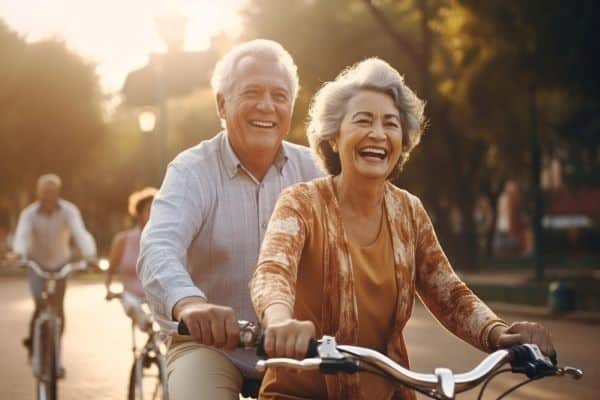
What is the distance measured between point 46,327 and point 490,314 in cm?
702

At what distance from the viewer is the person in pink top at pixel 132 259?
8.53m

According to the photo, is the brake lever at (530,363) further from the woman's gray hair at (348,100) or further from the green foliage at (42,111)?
the green foliage at (42,111)

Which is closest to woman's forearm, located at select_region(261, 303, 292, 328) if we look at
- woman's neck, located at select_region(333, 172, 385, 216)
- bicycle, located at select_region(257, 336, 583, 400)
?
bicycle, located at select_region(257, 336, 583, 400)

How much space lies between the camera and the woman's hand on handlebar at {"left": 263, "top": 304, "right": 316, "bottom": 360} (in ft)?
9.41

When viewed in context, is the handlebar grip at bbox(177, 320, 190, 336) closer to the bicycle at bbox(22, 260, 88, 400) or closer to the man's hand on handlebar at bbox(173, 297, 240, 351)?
the man's hand on handlebar at bbox(173, 297, 240, 351)

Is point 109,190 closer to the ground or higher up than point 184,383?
higher up

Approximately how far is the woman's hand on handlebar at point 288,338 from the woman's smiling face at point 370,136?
695mm

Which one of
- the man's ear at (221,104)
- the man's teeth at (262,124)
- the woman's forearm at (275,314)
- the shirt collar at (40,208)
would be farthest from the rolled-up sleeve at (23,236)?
the woman's forearm at (275,314)

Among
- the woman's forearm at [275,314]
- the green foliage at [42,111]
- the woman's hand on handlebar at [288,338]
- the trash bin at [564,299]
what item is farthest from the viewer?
the green foliage at [42,111]

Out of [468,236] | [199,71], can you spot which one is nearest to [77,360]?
[468,236]

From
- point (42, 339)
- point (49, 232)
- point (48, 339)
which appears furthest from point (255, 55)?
point (49, 232)

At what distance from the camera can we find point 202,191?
4.18 m

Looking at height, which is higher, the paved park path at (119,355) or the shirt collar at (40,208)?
the shirt collar at (40,208)

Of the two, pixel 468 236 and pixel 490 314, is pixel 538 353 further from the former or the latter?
pixel 468 236
